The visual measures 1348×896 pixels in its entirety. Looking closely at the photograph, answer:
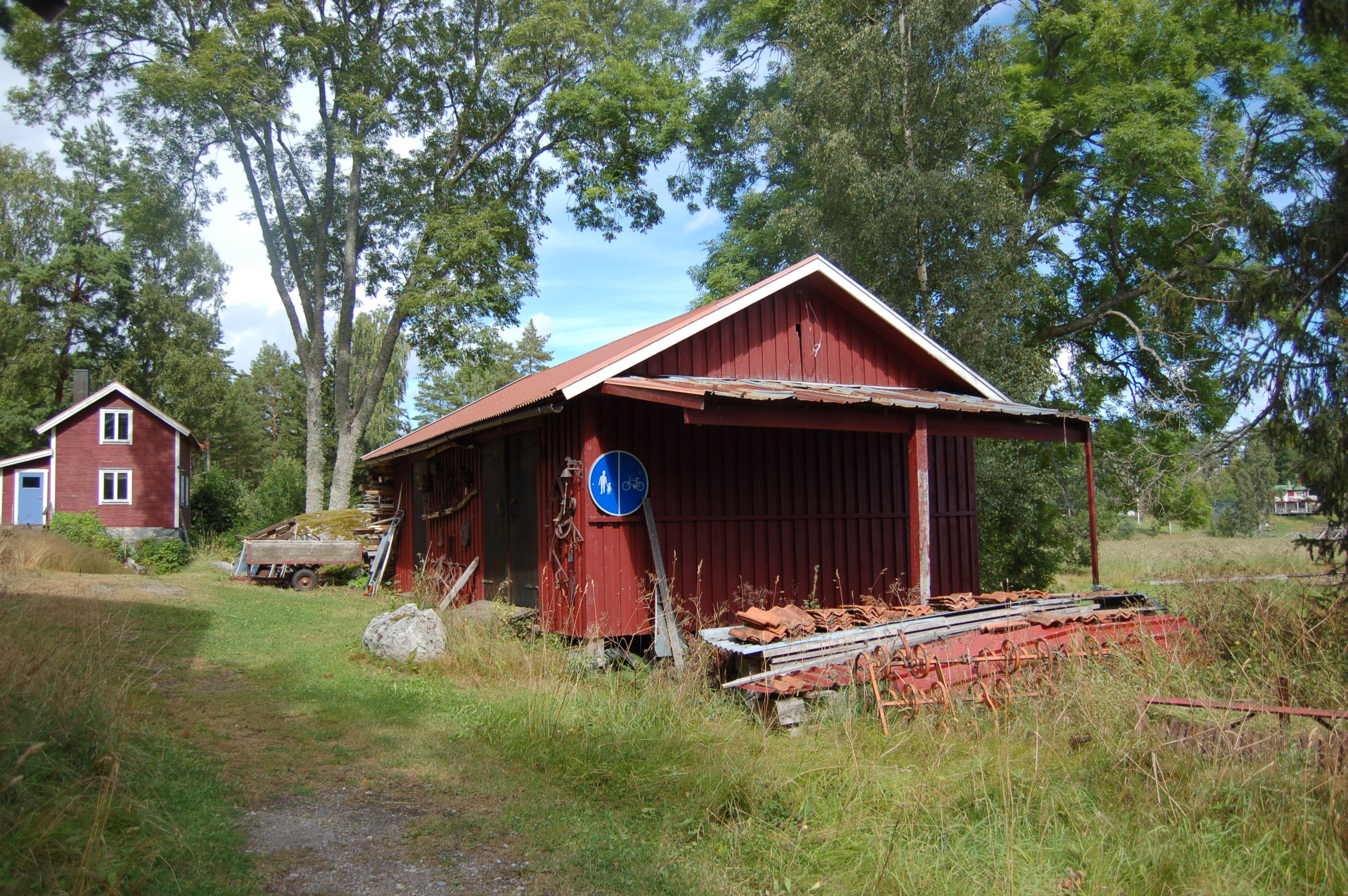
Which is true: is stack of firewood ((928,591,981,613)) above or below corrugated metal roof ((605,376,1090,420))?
below

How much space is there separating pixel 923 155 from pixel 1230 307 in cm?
1123

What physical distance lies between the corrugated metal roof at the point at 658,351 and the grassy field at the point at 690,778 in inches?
114

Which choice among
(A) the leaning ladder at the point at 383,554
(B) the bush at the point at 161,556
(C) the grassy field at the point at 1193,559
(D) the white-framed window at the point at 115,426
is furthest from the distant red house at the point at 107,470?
(C) the grassy field at the point at 1193,559

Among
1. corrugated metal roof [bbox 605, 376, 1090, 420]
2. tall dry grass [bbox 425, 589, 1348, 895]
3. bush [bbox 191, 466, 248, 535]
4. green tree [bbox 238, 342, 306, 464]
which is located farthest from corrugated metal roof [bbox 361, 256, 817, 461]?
green tree [bbox 238, 342, 306, 464]

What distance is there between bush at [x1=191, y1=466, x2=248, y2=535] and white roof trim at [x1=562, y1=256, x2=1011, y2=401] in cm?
2742

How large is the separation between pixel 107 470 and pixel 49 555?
39.4 ft

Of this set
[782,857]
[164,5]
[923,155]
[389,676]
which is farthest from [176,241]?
[782,857]

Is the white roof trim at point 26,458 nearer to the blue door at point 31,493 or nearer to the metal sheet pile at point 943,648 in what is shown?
the blue door at point 31,493

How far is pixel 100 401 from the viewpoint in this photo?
1051 inches

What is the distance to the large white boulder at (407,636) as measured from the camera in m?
8.48

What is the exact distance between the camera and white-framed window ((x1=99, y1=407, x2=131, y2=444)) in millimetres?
26719

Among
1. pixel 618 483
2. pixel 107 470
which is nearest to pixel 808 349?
pixel 618 483

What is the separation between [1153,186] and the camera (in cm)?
2067

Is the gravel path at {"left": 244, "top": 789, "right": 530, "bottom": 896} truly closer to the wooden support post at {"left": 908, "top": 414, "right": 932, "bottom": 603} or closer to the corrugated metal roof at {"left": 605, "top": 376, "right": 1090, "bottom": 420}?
Result: the corrugated metal roof at {"left": 605, "top": 376, "right": 1090, "bottom": 420}
